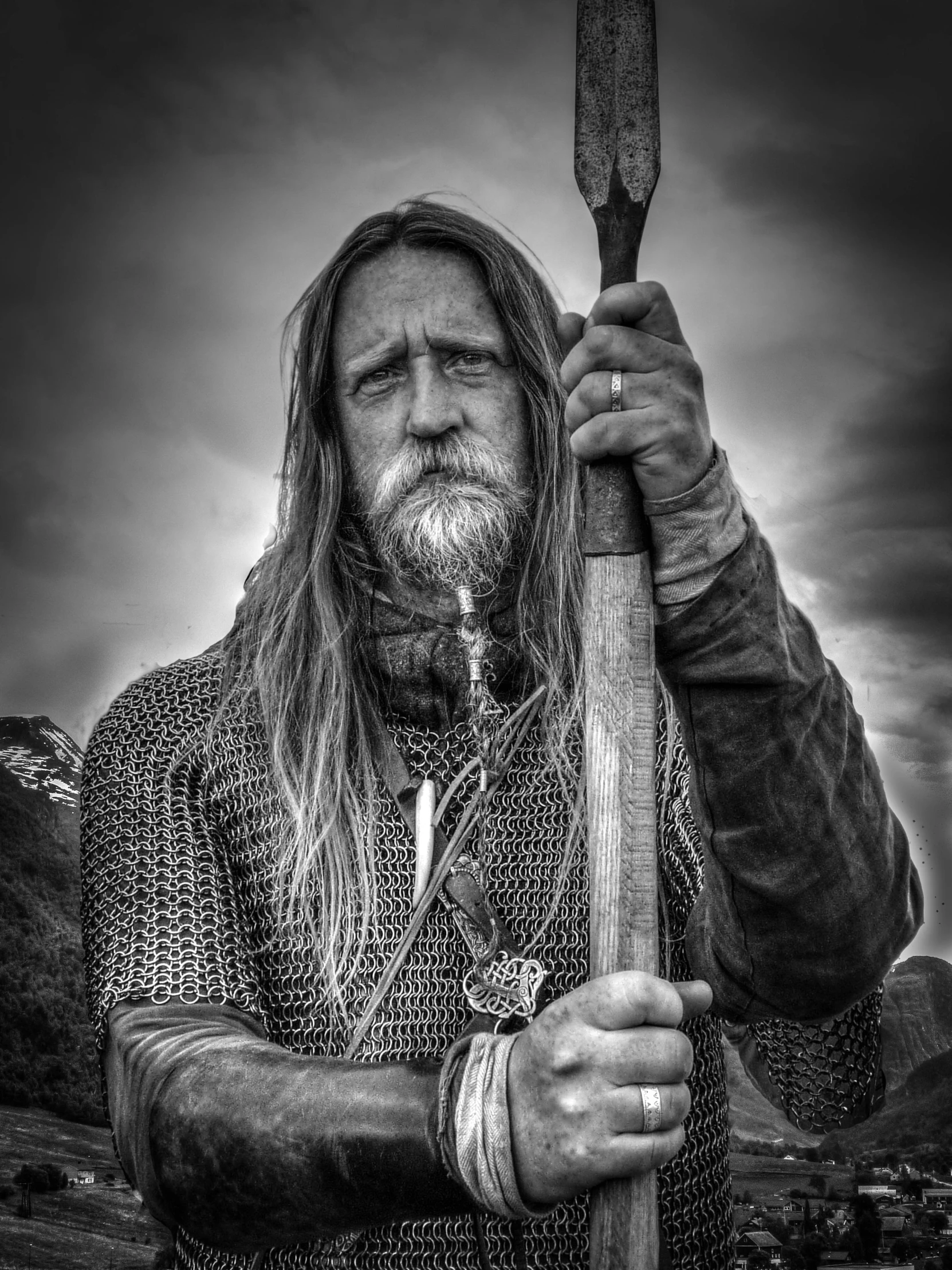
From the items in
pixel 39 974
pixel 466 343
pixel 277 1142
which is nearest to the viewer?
pixel 277 1142

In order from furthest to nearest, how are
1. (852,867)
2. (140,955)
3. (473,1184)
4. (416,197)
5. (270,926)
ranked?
(416,197) < (270,926) < (140,955) < (852,867) < (473,1184)

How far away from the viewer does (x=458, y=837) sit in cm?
253

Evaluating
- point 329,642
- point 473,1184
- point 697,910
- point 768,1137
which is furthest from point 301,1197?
point 768,1137

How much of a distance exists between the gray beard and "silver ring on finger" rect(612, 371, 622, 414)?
103 centimetres

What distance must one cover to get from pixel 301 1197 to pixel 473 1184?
34 cm

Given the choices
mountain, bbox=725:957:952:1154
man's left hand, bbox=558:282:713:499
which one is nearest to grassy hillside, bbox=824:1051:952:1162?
Result: mountain, bbox=725:957:952:1154

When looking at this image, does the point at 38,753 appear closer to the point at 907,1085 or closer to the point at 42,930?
the point at 42,930

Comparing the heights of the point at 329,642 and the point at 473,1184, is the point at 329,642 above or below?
above

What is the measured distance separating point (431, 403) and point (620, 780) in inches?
51.3

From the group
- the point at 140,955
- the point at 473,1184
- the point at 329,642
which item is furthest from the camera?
the point at 329,642

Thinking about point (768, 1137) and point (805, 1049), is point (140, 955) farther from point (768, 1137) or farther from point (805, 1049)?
point (768, 1137)

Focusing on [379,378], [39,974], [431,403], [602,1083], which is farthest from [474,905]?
[39,974]

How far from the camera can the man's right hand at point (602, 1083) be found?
1.60 m

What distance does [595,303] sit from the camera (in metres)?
1.76
